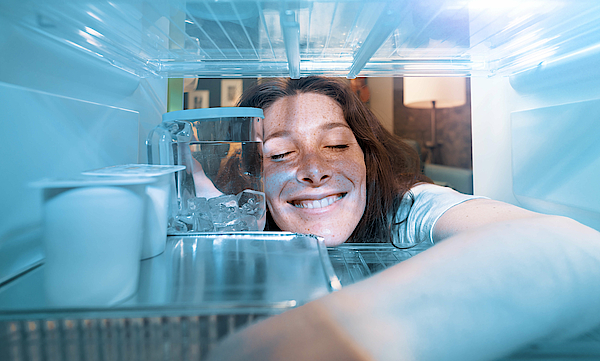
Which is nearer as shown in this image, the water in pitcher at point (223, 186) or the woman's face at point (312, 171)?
the water in pitcher at point (223, 186)

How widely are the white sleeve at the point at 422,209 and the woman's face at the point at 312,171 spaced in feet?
0.55

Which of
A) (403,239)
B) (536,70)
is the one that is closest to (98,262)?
(403,239)

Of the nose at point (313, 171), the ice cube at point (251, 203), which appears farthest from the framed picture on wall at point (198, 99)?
the ice cube at point (251, 203)

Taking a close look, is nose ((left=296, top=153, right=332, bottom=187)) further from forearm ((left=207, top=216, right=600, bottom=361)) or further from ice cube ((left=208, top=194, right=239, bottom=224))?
forearm ((left=207, top=216, right=600, bottom=361))

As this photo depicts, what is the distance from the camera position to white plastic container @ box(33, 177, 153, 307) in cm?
34

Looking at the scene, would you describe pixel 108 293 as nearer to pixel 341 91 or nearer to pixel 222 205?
pixel 222 205

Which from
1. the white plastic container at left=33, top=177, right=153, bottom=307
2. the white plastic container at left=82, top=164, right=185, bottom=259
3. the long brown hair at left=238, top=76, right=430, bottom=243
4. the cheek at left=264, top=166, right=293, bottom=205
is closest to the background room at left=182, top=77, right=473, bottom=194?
the long brown hair at left=238, top=76, right=430, bottom=243

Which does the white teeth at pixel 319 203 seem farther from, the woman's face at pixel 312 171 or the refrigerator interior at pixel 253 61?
the refrigerator interior at pixel 253 61

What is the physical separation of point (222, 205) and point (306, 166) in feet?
1.22

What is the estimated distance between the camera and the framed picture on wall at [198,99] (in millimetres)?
1646

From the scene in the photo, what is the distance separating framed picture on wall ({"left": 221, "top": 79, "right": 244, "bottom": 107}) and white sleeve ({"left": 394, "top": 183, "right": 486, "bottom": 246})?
1.10m

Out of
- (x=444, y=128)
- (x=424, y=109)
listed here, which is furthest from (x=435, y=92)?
(x=444, y=128)

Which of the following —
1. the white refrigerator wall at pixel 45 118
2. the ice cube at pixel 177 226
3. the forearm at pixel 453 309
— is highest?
the white refrigerator wall at pixel 45 118

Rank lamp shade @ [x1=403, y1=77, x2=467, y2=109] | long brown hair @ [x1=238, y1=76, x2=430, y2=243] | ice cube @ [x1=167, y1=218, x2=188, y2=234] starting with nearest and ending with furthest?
ice cube @ [x1=167, y1=218, x2=188, y2=234], long brown hair @ [x1=238, y1=76, x2=430, y2=243], lamp shade @ [x1=403, y1=77, x2=467, y2=109]
